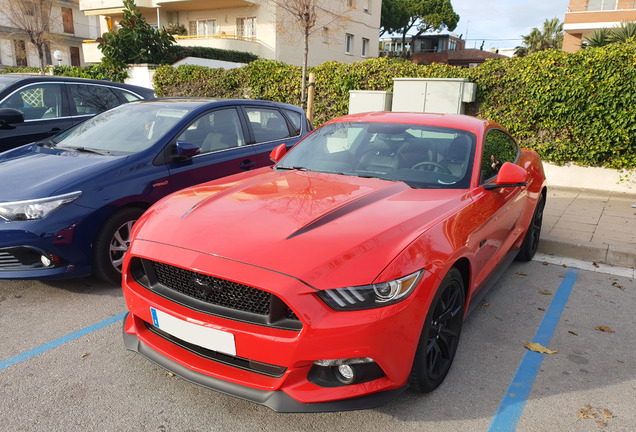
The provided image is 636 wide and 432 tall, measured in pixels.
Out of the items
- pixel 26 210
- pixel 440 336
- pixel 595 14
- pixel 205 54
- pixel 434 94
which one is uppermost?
pixel 595 14

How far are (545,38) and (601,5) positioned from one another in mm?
25351

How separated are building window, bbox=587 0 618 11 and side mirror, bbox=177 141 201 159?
113 feet

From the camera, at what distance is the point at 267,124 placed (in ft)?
18.6

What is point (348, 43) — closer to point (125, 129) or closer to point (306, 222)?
point (125, 129)

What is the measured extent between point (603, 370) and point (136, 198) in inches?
148

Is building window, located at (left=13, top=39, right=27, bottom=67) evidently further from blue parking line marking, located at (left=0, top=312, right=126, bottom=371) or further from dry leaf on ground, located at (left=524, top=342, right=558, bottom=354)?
dry leaf on ground, located at (left=524, top=342, right=558, bottom=354)

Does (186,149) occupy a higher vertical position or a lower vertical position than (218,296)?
higher

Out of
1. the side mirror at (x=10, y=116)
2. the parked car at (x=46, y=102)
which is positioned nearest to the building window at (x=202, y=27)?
the parked car at (x=46, y=102)

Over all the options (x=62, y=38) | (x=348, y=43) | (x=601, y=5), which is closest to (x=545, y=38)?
(x=601, y=5)

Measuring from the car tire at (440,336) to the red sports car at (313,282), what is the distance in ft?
0.04

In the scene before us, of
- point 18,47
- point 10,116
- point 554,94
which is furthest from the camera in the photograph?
point 18,47

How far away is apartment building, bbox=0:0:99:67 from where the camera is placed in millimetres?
37312

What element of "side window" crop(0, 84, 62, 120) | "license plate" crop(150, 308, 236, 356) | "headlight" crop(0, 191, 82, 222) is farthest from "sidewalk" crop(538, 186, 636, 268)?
"side window" crop(0, 84, 62, 120)

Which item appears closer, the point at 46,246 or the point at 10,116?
the point at 46,246
